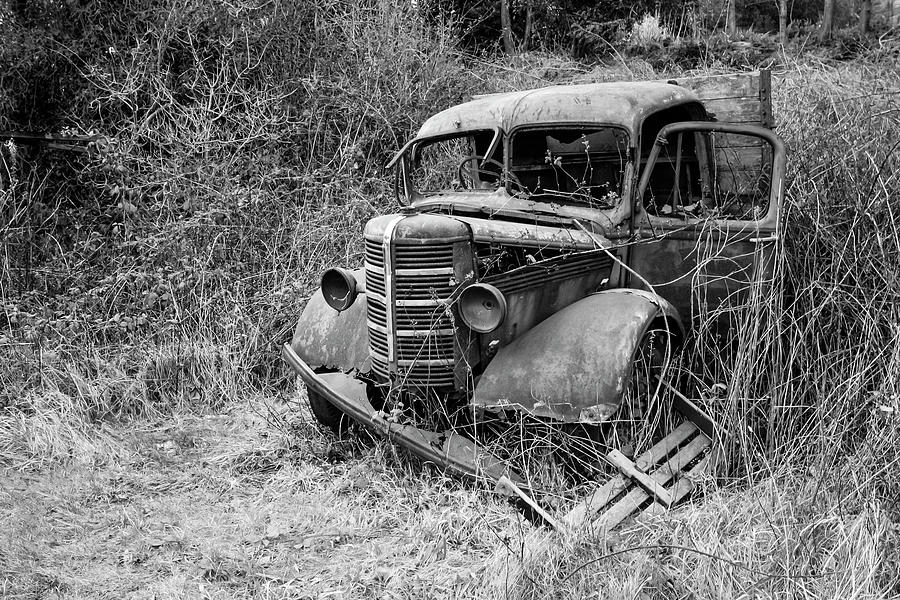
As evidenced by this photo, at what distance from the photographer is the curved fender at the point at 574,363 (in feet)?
12.0

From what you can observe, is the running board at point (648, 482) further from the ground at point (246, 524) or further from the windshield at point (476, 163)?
the windshield at point (476, 163)

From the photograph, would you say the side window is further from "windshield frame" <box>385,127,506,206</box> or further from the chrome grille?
the chrome grille

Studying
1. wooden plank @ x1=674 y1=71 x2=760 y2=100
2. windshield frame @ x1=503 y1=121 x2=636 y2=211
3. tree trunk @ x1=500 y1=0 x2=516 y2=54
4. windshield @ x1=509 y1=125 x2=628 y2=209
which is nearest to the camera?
windshield frame @ x1=503 y1=121 x2=636 y2=211

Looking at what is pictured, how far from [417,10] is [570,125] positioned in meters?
5.52

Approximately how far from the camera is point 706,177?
4.93 meters

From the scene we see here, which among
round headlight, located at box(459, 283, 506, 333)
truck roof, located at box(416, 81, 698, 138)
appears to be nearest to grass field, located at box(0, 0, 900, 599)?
round headlight, located at box(459, 283, 506, 333)

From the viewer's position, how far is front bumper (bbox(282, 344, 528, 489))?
147 inches

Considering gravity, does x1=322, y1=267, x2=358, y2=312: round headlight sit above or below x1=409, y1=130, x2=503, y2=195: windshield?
below

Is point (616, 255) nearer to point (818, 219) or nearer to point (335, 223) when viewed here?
point (818, 219)

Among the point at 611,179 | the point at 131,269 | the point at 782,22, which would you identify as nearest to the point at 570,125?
the point at 611,179

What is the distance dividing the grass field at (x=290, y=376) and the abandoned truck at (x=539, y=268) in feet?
1.20

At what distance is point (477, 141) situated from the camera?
16.4 feet

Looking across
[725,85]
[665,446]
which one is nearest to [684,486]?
[665,446]

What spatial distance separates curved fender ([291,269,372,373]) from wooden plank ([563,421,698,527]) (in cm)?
148
